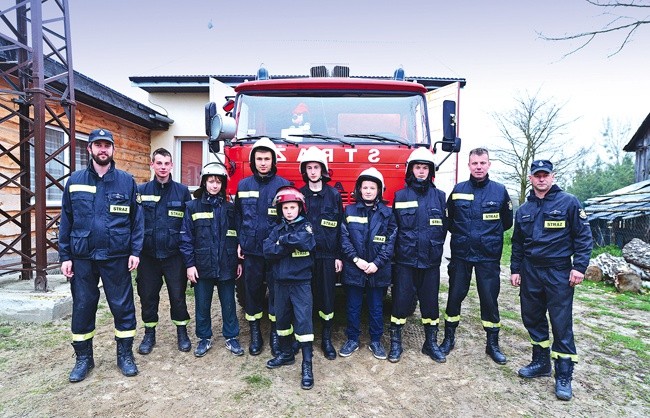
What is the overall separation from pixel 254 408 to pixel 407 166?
2.55 meters

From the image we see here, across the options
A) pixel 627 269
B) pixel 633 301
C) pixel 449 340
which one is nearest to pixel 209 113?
pixel 449 340

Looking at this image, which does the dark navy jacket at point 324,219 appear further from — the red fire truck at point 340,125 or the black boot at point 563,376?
the black boot at point 563,376

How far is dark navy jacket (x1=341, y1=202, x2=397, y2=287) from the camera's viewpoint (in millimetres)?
3779

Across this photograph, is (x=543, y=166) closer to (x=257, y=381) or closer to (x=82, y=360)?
(x=257, y=381)

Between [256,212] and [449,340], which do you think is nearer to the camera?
[256,212]

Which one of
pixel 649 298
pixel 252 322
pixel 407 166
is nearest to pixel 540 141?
pixel 649 298

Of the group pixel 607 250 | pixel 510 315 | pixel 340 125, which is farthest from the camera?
pixel 607 250

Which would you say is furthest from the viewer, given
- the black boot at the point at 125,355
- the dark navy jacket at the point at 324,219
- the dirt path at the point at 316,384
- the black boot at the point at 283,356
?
the dark navy jacket at the point at 324,219

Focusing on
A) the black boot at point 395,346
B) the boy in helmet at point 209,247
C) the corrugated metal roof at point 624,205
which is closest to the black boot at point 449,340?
the black boot at point 395,346

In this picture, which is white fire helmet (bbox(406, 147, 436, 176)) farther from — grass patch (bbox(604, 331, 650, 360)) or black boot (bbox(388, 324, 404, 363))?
grass patch (bbox(604, 331, 650, 360))

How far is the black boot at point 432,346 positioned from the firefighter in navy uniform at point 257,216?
4.83 ft

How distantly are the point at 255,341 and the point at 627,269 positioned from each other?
710 cm

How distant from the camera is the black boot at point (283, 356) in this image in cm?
369

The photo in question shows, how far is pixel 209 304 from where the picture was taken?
3967 mm
